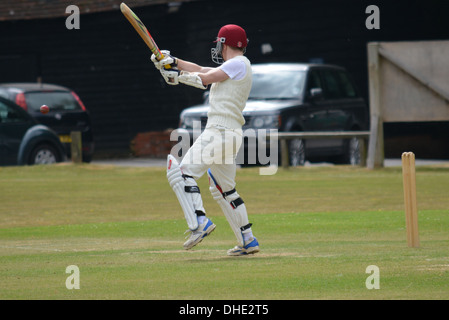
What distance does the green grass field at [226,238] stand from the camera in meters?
7.18

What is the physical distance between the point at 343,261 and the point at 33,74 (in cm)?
2264

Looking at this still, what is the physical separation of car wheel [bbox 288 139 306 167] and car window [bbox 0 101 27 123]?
18.4 ft

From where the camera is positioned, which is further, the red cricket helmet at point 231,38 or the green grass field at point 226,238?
the red cricket helmet at point 231,38

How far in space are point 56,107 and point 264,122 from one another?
5.72 meters

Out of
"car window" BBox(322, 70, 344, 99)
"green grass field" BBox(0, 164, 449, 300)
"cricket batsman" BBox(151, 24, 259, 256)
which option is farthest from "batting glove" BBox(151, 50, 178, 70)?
"car window" BBox(322, 70, 344, 99)

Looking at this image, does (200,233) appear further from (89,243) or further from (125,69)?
(125,69)

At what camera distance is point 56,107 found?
23.0 metres

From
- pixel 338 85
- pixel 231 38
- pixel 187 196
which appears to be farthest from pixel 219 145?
pixel 338 85

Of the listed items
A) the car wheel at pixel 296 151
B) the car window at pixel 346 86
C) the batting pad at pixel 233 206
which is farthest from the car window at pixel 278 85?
the batting pad at pixel 233 206

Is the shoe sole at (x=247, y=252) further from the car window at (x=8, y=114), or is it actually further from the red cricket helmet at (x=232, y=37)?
the car window at (x=8, y=114)

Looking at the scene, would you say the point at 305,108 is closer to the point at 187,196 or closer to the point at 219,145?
the point at 219,145

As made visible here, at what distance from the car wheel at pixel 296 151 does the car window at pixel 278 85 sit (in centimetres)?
95

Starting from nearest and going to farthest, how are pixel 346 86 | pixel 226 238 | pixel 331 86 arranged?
pixel 226 238, pixel 331 86, pixel 346 86

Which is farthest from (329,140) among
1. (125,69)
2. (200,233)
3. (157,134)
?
(200,233)
